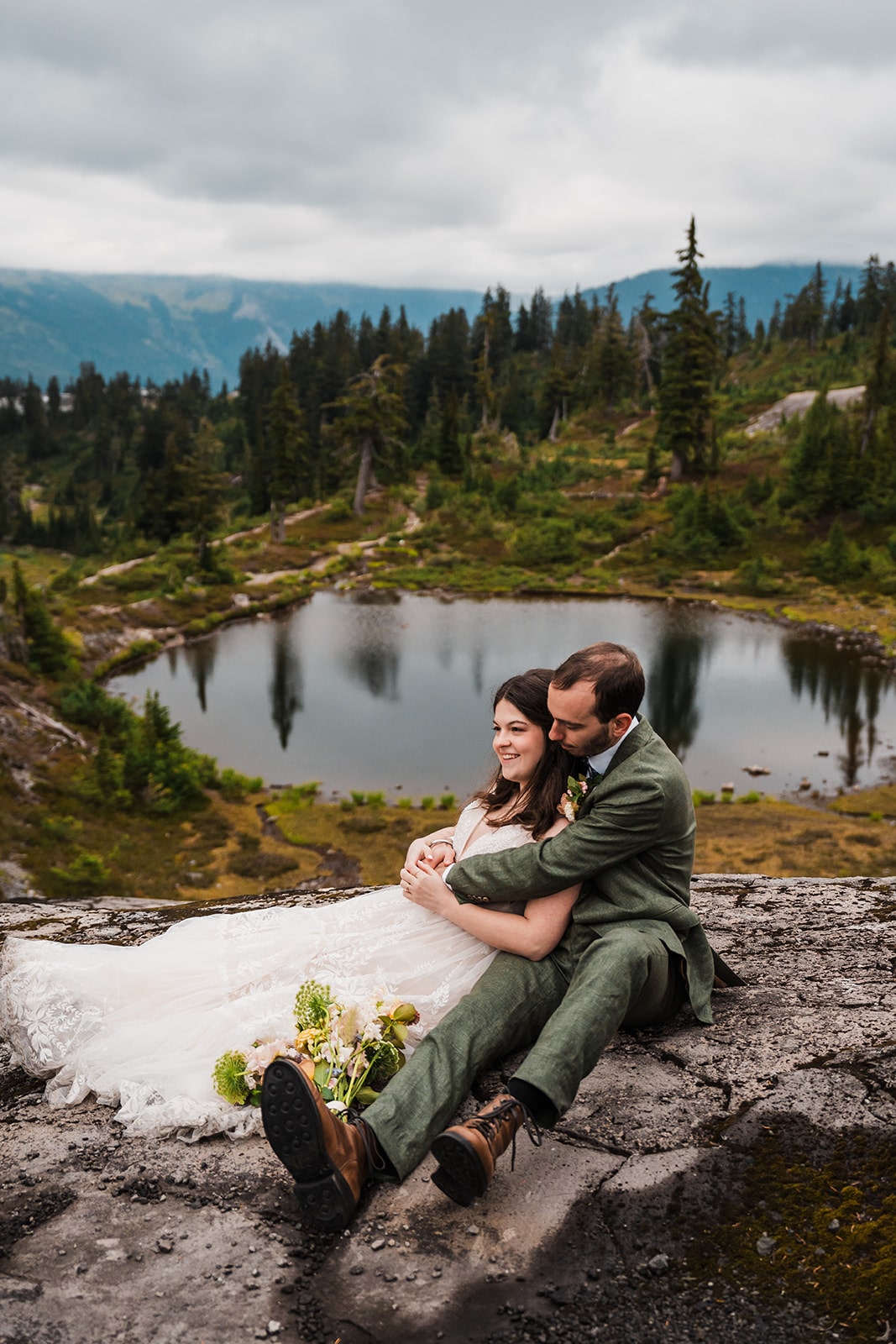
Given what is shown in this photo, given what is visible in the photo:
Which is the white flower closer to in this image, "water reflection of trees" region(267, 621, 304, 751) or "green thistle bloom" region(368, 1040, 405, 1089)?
"green thistle bloom" region(368, 1040, 405, 1089)

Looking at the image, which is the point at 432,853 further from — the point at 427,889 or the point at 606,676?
the point at 606,676

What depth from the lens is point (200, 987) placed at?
384 cm

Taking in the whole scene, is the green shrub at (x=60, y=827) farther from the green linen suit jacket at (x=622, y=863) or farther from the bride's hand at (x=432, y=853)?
the green linen suit jacket at (x=622, y=863)

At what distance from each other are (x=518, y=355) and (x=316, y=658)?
65951mm

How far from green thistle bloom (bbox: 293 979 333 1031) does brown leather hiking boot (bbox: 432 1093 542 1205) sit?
814 millimetres

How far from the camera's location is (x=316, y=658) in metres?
26.8

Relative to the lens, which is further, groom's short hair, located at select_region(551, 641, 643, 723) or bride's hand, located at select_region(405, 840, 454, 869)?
bride's hand, located at select_region(405, 840, 454, 869)

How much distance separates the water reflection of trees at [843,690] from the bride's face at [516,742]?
15144 millimetres

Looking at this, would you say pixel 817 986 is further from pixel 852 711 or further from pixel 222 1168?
pixel 852 711

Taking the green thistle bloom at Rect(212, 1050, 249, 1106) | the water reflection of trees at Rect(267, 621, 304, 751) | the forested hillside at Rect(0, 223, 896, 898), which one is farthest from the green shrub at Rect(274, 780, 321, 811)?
the green thistle bloom at Rect(212, 1050, 249, 1106)

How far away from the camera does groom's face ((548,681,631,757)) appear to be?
3486 millimetres

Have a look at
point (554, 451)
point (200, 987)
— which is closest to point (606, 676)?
point (200, 987)

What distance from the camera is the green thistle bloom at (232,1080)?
333 centimetres

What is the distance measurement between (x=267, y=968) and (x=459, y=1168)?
1.44 metres
